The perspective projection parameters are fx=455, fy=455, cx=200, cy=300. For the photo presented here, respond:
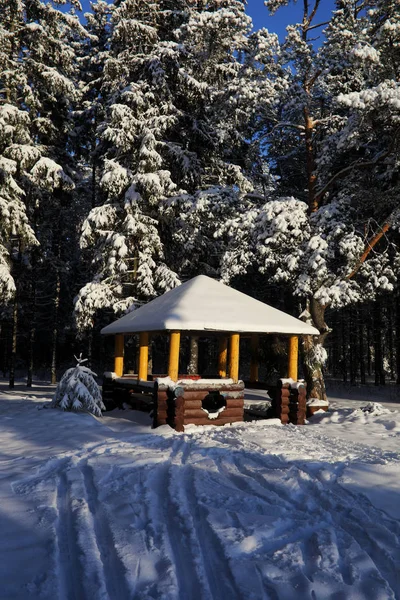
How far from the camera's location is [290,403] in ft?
37.8

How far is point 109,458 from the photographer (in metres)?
6.81

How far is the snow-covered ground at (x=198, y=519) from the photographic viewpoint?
333 cm

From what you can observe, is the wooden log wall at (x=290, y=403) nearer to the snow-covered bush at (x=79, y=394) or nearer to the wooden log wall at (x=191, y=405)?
the wooden log wall at (x=191, y=405)

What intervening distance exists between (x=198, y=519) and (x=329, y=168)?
14.8m

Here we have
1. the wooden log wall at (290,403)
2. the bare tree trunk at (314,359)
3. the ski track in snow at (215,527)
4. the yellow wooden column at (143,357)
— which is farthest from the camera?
the bare tree trunk at (314,359)

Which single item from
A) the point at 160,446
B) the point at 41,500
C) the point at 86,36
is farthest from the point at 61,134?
the point at 41,500

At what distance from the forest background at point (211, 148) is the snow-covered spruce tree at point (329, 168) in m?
0.07

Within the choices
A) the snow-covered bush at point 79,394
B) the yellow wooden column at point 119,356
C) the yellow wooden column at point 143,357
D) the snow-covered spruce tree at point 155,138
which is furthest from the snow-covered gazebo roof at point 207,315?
the snow-covered spruce tree at point 155,138

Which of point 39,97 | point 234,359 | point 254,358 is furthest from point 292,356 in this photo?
point 39,97

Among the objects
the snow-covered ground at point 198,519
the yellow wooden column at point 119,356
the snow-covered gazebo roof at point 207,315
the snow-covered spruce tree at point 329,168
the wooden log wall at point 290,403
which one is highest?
the snow-covered spruce tree at point 329,168

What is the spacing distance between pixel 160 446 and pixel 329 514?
378cm

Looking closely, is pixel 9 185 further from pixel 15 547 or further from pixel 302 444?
pixel 15 547

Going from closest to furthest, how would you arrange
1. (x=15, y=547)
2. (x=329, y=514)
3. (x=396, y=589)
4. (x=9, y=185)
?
(x=396, y=589)
(x=15, y=547)
(x=329, y=514)
(x=9, y=185)

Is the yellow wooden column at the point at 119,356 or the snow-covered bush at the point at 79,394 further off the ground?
the yellow wooden column at the point at 119,356
